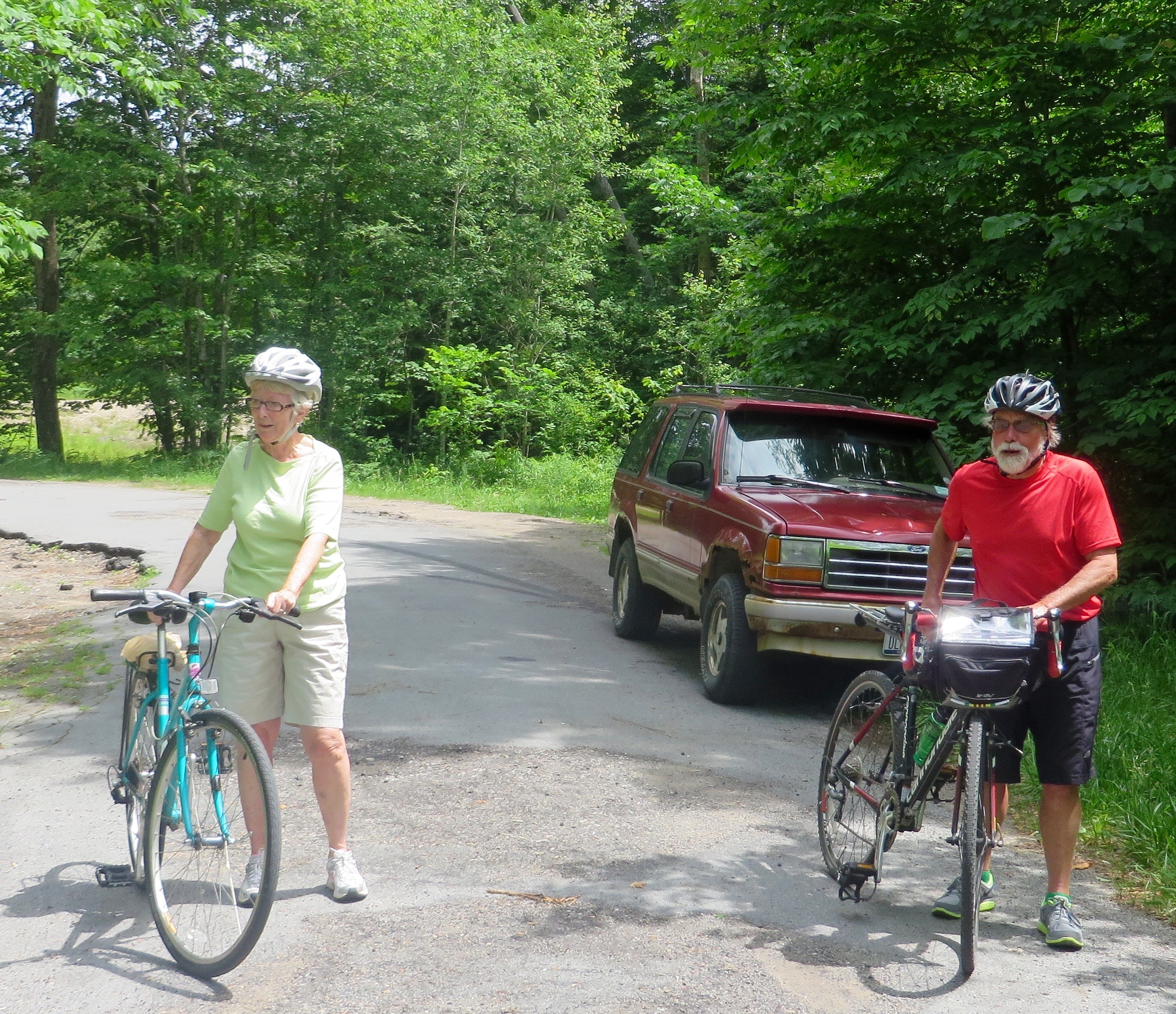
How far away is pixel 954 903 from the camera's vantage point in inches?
175

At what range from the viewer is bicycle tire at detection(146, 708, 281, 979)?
3754 mm

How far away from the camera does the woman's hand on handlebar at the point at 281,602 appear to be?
150 inches

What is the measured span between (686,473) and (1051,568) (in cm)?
415

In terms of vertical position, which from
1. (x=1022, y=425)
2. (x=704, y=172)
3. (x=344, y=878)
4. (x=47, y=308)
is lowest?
(x=344, y=878)

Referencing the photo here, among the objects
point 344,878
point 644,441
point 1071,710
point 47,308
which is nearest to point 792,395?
point 644,441

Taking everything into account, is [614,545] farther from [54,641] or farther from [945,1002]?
[945,1002]

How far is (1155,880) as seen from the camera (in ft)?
16.1

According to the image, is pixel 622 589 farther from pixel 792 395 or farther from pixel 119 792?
pixel 119 792

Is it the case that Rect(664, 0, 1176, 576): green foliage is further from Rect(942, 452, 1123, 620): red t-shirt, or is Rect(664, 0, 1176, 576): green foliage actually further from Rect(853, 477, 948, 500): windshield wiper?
Rect(942, 452, 1123, 620): red t-shirt

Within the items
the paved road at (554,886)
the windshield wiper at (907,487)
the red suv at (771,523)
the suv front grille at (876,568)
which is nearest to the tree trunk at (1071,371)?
the red suv at (771,523)

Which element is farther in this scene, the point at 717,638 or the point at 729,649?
the point at 717,638

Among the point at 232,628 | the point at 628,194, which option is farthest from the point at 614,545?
the point at 628,194

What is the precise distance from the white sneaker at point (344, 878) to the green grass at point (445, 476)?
1674 cm

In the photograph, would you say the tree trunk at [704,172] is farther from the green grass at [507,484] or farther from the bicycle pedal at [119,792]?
the bicycle pedal at [119,792]
